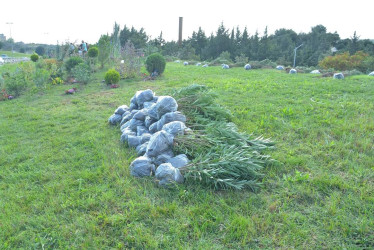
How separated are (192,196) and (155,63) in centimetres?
777

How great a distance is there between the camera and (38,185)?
2604 millimetres

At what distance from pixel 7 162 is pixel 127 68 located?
22.0ft

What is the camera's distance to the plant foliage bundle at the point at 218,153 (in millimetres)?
2371

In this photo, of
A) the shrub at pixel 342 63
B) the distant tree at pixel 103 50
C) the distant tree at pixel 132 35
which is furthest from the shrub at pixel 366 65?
the distant tree at pixel 132 35

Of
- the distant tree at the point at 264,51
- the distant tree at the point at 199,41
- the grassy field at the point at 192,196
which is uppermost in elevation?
the distant tree at the point at 199,41

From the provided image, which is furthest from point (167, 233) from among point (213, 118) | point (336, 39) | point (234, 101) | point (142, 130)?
point (336, 39)

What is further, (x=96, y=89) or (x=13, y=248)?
(x=96, y=89)

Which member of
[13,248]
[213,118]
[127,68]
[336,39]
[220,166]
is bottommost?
[13,248]

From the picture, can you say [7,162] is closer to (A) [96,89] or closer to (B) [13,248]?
(B) [13,248]

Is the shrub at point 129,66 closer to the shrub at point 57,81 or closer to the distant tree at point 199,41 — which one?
the shrub at point 57,81

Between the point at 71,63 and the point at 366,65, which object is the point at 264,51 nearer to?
the point at 366,65

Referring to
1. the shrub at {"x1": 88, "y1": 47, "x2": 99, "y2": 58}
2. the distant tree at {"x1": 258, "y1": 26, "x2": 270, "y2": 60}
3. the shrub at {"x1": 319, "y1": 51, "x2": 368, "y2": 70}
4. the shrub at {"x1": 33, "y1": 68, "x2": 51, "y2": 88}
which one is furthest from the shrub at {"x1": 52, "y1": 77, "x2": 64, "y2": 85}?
the distant tree at {"x1": 258, "y1": 26, "x2": 270, "y2": 60}

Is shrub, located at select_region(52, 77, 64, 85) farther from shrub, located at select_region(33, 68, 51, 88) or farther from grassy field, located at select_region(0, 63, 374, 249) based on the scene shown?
grassy field, located at select_region(0, 63, 374, 249)

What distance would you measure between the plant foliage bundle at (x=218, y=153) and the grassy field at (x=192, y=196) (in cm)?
12
